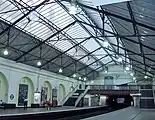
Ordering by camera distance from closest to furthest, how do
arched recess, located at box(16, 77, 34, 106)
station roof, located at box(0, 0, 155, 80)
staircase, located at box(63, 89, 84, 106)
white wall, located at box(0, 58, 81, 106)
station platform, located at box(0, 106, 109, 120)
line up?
station platform, located at box(0, 106, 109, 120) → station roof, located at box(0, 0, 155, 80) → white wall, located at box(0, 58, 81, 106) → arched recess, located at box(16, 77, 34, 106) → staircase, located at box(63, 89, 84, 106)

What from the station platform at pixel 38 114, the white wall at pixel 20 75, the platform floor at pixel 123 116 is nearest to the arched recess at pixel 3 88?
the white wall at pixel 20 75

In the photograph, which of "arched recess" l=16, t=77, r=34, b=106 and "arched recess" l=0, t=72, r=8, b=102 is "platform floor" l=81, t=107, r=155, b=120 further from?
"arched recess" l=16, t=77, r=34, b=106

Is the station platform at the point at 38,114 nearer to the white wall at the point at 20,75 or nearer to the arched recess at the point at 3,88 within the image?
the arched recess at the point at 3,88

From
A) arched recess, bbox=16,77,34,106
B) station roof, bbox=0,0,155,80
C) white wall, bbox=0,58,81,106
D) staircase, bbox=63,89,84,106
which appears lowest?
staircase, bbox=63,89,84,106

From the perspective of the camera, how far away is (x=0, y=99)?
989 inches

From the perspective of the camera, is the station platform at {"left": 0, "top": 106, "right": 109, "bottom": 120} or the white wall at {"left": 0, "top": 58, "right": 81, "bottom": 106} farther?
the white wall at {"left": 0, "top": 58, "right": 81, "bottom": 106}

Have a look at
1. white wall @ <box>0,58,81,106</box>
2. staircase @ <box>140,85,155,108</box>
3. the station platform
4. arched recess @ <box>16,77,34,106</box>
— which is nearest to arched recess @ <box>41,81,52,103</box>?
white wall @ <box>0,58,81,106</box>

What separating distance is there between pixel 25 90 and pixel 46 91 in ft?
20.1

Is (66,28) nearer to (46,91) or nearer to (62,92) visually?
(46,91)

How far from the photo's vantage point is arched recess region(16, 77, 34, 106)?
2831 centimetres

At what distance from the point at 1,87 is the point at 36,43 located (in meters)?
6.62

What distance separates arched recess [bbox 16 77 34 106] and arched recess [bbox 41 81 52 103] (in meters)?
2.74

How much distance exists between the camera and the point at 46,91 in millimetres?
35469

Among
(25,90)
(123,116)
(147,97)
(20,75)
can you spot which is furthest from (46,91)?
(123,116)
